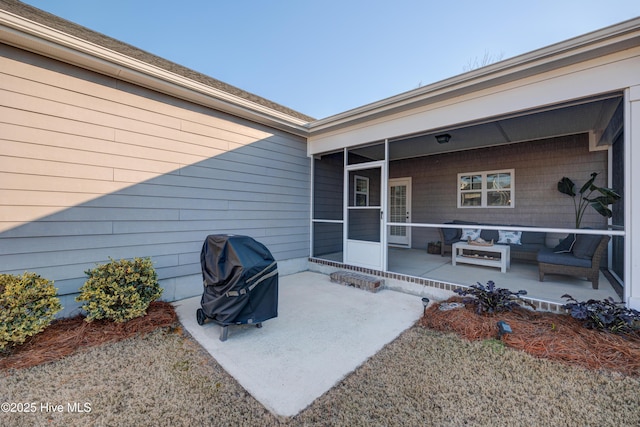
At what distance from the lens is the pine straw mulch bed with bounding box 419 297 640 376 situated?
2.45 metres

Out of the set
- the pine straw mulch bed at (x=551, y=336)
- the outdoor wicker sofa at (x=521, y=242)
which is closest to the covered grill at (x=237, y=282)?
the pine straw mulch bed at (x=551, y=336)

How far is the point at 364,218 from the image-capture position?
234 inches

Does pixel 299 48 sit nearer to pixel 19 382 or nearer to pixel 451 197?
pixel 451 197

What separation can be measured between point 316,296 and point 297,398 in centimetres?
236

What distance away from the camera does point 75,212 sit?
134 inches

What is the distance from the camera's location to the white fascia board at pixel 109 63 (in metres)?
2.90

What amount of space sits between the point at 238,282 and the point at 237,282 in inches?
0.4

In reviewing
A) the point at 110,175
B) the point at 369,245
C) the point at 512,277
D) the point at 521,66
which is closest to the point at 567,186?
the point at 512,277

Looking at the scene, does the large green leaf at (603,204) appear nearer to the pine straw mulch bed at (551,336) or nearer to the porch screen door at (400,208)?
the pine straw mulch bed at (551,336)

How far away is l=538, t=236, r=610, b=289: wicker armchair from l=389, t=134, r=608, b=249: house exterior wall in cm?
212

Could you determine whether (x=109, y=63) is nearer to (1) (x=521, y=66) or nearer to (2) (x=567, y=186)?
(1) (x=521, y=66)

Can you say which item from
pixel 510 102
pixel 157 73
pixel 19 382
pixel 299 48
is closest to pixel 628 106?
pixel 510 102

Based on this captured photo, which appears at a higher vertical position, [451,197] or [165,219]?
[451,197]

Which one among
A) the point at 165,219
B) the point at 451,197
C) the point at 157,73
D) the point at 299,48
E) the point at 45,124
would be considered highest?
the point at 299,48
